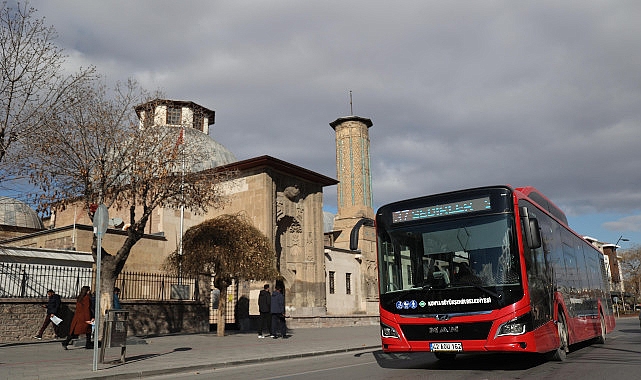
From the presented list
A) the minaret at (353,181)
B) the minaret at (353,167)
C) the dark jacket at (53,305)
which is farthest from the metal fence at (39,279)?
the minaret at (353,167)

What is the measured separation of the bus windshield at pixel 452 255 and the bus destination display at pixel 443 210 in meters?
0.15

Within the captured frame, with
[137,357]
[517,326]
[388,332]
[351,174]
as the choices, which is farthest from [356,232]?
[517,326]

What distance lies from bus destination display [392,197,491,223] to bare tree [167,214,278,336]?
10.7m

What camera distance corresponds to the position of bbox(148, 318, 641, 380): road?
27.1 feet

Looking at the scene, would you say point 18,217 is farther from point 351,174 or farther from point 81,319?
point 351,174

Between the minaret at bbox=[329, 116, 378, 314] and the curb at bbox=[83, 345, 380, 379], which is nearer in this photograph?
the curb at bbox=[83, 345, 380, 379]

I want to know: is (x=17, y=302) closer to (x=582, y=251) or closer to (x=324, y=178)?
(x=582, y=251)

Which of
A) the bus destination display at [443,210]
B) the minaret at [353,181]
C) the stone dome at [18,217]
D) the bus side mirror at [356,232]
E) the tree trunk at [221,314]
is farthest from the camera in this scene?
the minaret at [353,181]

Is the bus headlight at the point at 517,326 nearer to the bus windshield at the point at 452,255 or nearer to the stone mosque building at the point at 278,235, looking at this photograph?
the bus windshield at the point at 452,255

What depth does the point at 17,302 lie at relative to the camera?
1614cm

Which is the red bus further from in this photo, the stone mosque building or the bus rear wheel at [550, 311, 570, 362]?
the stone mosque building

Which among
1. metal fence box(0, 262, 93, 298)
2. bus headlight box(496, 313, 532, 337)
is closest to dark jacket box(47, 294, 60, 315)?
metal fence box(0, 262, 93, 298)

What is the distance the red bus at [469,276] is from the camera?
26.1 ft

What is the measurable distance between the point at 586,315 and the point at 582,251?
2.00m
